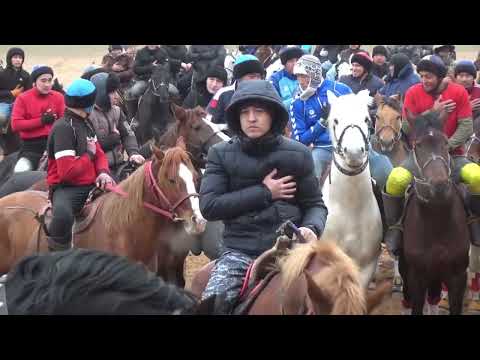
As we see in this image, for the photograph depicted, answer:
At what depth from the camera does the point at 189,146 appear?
8305mm

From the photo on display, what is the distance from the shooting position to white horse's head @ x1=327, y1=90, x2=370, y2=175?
6414 mm

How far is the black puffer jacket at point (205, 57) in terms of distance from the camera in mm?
12562

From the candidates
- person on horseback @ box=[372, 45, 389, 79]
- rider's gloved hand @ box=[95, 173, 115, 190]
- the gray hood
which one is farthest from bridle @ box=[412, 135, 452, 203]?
person on horseback @ box=[372, 45, 389, 79]

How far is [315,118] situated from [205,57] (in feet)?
18.1

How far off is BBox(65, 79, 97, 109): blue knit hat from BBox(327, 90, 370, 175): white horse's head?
7.04 ft

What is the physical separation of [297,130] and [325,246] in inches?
169

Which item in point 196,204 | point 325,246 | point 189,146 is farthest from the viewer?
point 189,146

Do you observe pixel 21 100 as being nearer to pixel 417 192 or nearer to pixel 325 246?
pixel 417 192

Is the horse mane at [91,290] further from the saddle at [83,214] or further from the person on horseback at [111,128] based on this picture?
A: the person on horseback at [111,128]

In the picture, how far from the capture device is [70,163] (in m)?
6.57

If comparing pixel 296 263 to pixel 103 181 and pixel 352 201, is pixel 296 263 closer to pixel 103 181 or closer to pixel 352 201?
pixel 352 201

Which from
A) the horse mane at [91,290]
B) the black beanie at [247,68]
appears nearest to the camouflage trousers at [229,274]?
the horse mane at [91,290]

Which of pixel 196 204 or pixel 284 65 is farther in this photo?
pixel 284 65
